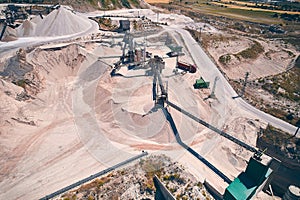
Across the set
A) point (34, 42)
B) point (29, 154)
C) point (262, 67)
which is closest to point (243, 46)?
point (262, 67)

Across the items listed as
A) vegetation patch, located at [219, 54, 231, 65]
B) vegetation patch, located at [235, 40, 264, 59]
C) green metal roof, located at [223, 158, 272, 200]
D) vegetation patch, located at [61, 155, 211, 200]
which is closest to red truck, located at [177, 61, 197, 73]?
vegetation patch, located at [219, 54, 231, 65]

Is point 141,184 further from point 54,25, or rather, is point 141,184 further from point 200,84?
point 54,25

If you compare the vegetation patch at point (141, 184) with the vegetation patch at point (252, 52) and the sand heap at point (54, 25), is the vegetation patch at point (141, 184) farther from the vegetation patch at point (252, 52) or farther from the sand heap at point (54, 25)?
the sand heap at point (54, 25)

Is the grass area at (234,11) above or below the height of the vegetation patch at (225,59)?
above

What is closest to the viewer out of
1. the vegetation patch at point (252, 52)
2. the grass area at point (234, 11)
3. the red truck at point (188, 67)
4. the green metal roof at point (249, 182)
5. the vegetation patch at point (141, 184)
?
the vegetation patch at point (141, 184)

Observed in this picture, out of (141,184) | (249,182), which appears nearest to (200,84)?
(249,182)

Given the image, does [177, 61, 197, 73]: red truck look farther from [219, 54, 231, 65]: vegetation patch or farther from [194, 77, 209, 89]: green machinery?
[219, 54, 231, 65]: vegetation patch

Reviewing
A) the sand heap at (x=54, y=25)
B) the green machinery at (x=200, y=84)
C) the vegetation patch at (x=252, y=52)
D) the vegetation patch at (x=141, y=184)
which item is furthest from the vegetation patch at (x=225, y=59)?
the sand heap at (x=54, y=25)

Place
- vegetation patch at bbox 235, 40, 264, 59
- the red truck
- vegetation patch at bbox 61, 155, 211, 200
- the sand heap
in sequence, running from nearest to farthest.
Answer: vegetation patch at bbox 61, 155, 211, 200, the red truck, the sand heap, vegetation patch at bbox 235, 40, 264, 59

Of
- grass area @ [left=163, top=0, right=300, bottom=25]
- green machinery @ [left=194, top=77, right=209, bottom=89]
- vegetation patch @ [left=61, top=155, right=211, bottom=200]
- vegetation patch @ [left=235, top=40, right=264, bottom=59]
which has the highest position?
grass area @ [left=163, top=0, right=300, bottom=25]
